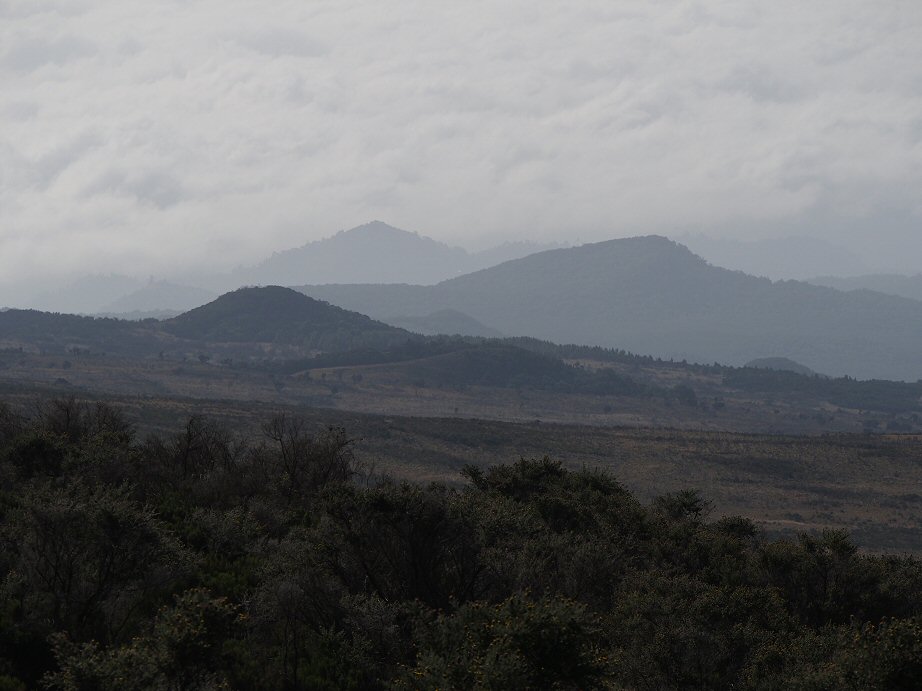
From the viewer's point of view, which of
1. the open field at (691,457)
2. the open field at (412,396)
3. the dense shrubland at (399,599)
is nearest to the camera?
the dense shrubland at (399,599)

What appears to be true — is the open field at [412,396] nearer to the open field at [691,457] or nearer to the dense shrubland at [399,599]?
the open field at [691,457]

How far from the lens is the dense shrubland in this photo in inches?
508

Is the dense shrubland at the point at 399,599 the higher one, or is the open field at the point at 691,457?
the dense shrubland at the point at 399,599

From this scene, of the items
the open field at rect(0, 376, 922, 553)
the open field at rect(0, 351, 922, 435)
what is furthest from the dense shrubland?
the open field at rect(0, 351, 922, 435)

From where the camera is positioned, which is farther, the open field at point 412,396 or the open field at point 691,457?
the open field at point 412,396

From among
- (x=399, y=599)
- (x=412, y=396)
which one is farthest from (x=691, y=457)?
(x=412, y=396)

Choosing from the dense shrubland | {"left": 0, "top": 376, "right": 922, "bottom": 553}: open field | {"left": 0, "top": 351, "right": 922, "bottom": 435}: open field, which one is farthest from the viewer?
{"left": 0, "top": 351, "right": 922, "bottom": 435}: open field

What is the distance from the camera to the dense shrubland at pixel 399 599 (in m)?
12.9

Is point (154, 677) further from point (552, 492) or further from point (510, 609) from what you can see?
point (552, 492)

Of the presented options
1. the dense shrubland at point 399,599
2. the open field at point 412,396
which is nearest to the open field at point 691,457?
the dense shrubland at point 399,599

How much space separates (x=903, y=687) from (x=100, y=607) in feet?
46.3

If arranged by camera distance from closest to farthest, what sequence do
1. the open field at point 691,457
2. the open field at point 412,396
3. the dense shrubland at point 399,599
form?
the dense shrubland at point 399,599
the open field at point 691,457
the open field at point 412,396

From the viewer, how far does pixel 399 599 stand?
20.0 m

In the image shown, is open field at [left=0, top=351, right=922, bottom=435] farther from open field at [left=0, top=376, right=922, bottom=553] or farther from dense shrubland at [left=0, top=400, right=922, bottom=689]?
dense shrubland at [left=0, top=400, right=922, bottom=689]
